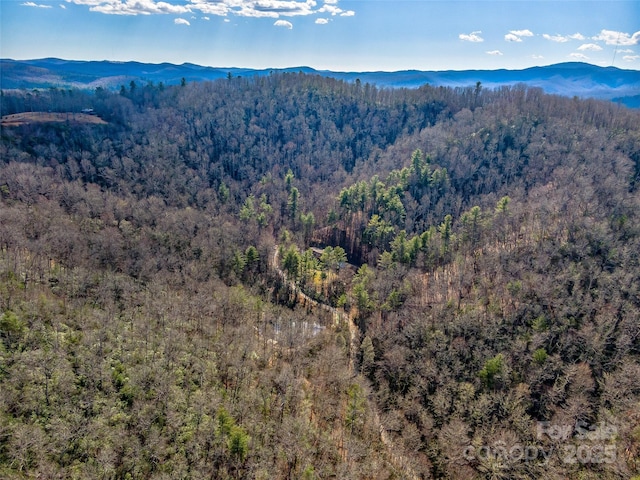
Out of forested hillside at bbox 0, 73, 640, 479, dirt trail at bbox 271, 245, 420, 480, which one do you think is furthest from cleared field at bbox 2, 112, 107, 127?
dirt trail at bbox 271, 245, 420, 480

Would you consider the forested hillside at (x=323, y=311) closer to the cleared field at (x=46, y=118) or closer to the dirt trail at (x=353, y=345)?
the dirt trail at (x=353, y=345)

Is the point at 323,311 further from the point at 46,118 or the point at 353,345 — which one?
the point at 46,118

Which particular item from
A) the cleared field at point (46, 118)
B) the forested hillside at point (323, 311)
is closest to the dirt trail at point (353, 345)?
the forested hillside at point (323, 311)

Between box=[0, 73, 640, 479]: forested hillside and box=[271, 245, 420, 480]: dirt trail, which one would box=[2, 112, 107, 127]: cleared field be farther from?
box=[271, 245, 420, 480]: dirt trail

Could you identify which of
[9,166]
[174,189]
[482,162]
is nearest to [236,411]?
[174,189]

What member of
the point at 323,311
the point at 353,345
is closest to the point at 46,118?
the point at 323,311
